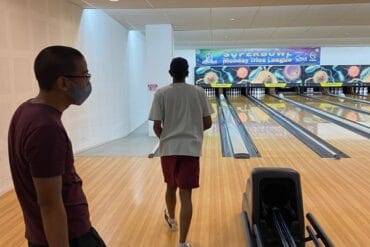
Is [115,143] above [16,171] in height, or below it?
below

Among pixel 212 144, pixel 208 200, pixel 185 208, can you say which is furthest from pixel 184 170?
pixel 212 144

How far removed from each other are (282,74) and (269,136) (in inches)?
311

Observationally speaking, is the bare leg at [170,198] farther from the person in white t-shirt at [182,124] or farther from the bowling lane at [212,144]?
the bowling lane at [212,144]

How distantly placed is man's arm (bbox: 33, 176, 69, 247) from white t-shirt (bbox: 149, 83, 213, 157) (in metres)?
1.26

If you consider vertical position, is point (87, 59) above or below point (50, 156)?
above

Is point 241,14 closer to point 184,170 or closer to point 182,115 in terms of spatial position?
point 182,115

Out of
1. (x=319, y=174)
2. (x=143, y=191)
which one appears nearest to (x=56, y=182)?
(x=143, y=191)

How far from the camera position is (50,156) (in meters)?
1.00

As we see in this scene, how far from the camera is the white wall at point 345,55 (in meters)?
13.9

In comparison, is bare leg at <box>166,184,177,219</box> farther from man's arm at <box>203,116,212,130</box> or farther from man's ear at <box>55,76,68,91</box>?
man's ear at <box>55,76,68,91</box>

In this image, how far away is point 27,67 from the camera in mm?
3881

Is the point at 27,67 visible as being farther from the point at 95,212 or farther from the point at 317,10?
the point at 317,10

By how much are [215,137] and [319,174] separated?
292cm

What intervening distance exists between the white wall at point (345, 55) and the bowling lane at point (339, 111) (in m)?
2.09
